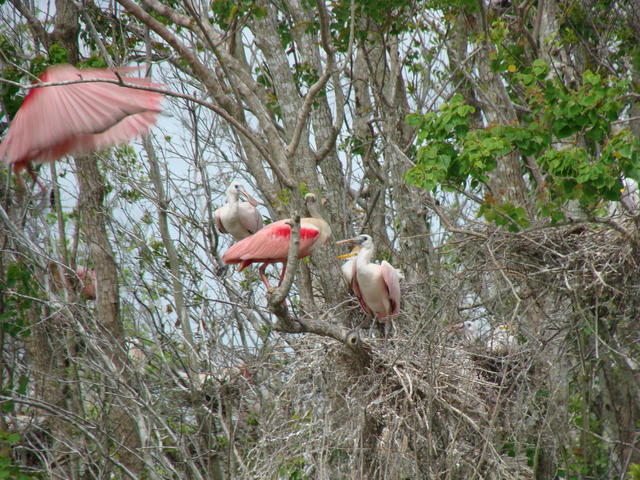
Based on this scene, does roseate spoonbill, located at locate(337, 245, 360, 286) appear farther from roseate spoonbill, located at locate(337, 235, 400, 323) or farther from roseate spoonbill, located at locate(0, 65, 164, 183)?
roseate spoonbill, located at locate(0, 65, 164, 183)

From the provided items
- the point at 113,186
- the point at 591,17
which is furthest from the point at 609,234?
the point at 113,186

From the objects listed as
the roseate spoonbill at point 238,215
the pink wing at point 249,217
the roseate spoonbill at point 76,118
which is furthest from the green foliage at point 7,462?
the roseate spoonbill at point 76,118

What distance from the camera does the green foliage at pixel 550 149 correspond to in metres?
5.51

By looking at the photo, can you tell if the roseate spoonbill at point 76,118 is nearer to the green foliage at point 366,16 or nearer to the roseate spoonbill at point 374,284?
the roseate spoonbill at point 374,284

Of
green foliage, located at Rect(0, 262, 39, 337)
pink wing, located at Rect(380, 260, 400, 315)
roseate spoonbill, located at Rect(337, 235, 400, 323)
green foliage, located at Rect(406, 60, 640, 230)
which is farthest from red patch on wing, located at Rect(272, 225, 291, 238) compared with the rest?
green foliage, located at Rect(0, 262, 39, 337)

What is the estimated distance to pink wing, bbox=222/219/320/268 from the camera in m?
6.41

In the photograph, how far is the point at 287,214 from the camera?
6.74 meters

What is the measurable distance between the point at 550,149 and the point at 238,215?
3357 millimetres

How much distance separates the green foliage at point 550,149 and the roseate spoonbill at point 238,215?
2550 millimetres

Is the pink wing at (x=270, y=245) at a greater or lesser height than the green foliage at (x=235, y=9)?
lesser

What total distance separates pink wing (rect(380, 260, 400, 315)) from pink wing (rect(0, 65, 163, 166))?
3091mm

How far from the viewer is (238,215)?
8.18 metres

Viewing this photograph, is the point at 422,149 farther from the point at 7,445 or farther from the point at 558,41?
the point at 7,445

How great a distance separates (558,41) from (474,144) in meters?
3.05
